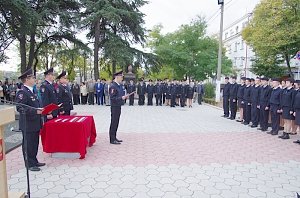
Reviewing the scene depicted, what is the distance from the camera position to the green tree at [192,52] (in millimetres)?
27062

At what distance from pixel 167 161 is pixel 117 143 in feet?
6.56

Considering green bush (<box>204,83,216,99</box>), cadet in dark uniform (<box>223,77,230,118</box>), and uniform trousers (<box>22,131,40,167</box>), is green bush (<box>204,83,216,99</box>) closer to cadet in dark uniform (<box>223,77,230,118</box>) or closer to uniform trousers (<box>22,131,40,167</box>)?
cadet in dark uniform (<box>223,77,230,118</box>)

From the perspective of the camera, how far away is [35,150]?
5473 millimetres

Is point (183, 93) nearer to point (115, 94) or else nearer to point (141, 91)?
point (141, 91)

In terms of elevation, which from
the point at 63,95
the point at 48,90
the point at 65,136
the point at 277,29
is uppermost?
the point at 277,29

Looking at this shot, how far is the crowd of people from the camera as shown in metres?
8.70

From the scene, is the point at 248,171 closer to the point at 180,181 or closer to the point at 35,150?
the point at 180,181

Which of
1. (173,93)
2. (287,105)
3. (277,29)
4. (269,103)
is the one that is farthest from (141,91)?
(277,29)

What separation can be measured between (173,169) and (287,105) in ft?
16.9

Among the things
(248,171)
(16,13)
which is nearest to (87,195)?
(248,171)

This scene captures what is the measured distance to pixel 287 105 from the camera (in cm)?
873

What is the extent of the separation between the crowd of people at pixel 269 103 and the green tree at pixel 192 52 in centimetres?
1466

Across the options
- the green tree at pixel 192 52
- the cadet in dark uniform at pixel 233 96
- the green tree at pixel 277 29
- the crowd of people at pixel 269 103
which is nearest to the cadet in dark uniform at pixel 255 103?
the crowd of people at pixel 269 103

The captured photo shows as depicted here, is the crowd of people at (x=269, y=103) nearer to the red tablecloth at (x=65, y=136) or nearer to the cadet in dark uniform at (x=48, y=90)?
the red tablecloth at (x=65, y=136)
